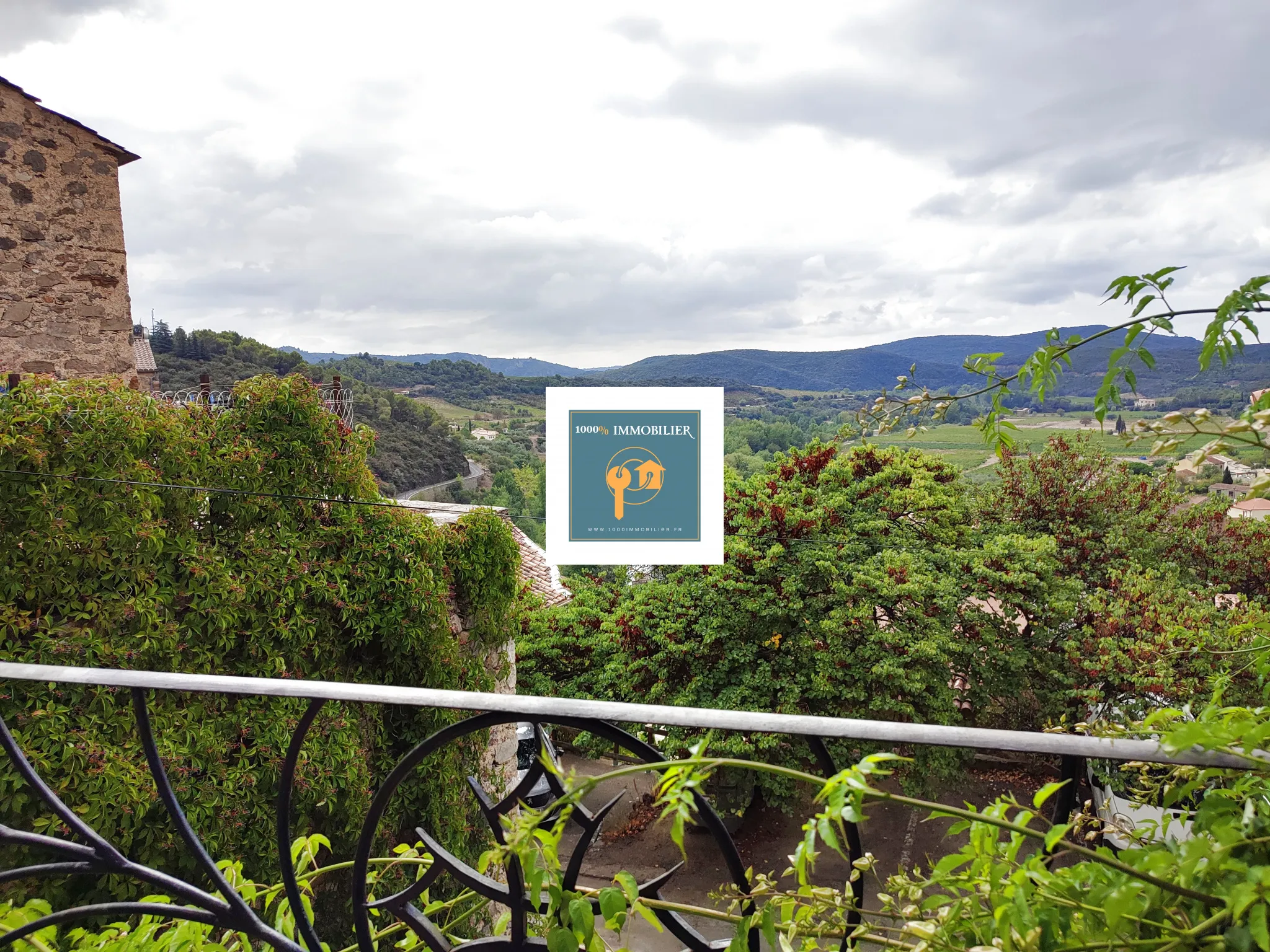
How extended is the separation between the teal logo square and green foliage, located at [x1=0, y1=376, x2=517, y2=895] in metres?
2.84

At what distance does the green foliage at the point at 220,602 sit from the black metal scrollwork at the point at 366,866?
3.52 m

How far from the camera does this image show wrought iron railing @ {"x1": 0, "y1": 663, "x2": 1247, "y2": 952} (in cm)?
59

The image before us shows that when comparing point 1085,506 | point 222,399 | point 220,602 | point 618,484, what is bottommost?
point 1085,506

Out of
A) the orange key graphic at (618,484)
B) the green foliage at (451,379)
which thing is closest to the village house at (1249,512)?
the orange key graphic at (618,484)

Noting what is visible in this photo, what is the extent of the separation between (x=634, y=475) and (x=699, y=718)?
27.1ft

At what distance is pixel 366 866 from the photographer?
2.55ft

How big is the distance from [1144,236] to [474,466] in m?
23.5

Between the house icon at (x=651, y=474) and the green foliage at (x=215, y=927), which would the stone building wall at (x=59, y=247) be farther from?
the green foliage at (x=215, y=927)

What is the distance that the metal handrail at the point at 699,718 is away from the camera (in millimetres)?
558

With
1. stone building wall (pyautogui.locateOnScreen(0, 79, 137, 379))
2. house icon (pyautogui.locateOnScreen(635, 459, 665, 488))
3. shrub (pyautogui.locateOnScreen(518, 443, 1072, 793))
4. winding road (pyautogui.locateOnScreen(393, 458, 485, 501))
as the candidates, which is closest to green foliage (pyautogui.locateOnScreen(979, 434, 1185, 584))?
shrub (pyautogui.locateOnScreen(518, 443, 1072, 793))

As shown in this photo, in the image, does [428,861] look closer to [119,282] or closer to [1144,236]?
[1144,236]

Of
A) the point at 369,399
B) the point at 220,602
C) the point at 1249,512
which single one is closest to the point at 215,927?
the point at 220,602

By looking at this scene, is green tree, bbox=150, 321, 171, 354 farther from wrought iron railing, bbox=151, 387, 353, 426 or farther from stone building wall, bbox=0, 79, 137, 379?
wrought iron railing, bbox=151, 387, 353, 426

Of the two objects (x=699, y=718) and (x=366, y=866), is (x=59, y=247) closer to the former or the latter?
(x=366, y=866)
